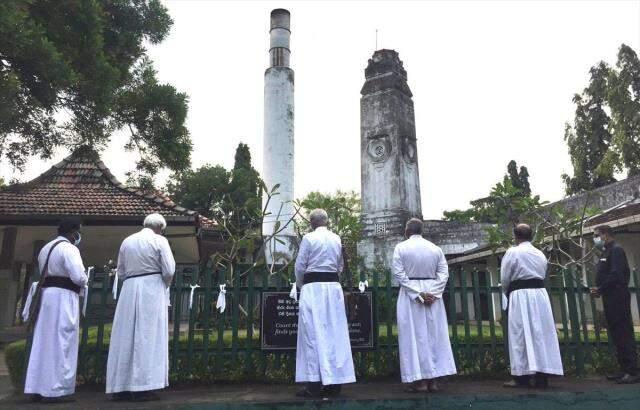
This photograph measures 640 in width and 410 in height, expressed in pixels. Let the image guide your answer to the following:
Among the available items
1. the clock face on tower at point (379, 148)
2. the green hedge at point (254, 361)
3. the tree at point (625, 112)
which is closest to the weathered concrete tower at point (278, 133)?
the green hedge at point (254, 361)

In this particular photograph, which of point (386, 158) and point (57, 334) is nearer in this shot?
point (57, 334)

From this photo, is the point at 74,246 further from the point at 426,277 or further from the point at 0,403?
the point at 426,277

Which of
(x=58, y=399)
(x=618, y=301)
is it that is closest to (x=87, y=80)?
(x=58, y=399)

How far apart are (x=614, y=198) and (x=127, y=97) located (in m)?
16.1

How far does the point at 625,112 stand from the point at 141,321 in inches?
994

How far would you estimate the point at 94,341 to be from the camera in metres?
5.23

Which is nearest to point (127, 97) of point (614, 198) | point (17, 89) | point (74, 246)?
point (17, 89)

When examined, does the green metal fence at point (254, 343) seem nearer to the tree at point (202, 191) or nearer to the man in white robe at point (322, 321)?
the man in white robe at point (322, 321)

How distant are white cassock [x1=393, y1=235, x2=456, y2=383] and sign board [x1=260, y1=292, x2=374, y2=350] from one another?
574mm

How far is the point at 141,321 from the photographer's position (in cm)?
449

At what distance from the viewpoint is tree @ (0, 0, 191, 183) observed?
696 cm

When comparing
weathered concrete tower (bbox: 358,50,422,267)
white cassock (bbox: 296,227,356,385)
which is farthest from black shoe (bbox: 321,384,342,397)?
weathered concrete tower (bbox: 358,50,422,267)

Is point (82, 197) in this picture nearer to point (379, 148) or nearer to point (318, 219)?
point (318, 219)

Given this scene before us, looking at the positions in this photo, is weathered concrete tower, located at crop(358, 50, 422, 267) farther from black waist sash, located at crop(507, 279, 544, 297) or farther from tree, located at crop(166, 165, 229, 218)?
black waist sash, located at crop(507, 279, 544, 297)
